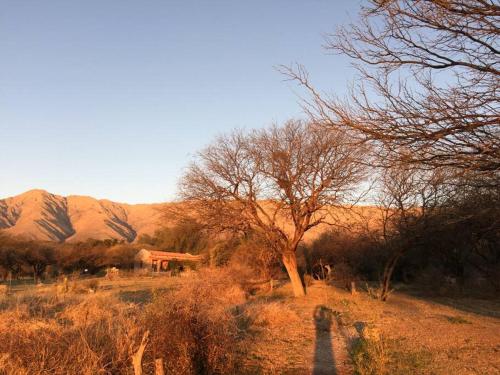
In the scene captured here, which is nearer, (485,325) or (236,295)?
(485,325)

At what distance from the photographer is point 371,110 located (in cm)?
584

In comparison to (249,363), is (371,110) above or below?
above

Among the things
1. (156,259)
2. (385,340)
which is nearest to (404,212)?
(385,340)

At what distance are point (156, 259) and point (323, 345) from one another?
42683 mm

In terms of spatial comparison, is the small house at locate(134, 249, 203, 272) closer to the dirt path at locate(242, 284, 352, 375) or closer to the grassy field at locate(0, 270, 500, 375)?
the dirt path at locate(242, 284, 352, 375)

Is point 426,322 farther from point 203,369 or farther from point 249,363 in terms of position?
point 203,369

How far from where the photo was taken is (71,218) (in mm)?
122812

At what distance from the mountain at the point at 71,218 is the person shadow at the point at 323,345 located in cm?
7507

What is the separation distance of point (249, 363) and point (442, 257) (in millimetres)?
25700

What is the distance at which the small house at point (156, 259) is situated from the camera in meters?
48.3

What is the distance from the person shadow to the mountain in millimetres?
75072

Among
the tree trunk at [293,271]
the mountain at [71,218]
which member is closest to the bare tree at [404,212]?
the tree trunk at [293,271]

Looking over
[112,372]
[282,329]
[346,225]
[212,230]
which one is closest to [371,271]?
→ [346,225]

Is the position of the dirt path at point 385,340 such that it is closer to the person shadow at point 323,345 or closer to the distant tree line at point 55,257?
the person shadow at point 323,345
